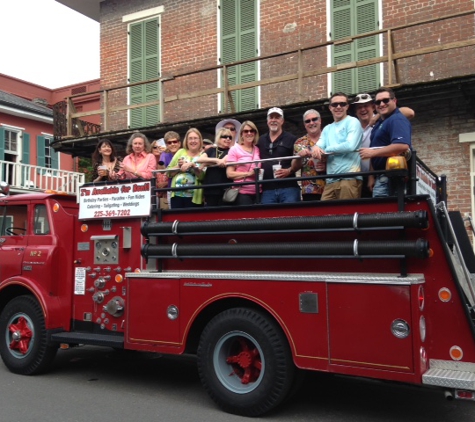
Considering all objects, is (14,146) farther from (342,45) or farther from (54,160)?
(342,45)

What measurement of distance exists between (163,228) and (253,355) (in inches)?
63.2

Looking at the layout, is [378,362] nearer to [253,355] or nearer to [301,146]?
[253,355]

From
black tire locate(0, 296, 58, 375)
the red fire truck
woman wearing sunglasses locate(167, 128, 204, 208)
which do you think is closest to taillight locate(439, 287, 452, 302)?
the red fire truck

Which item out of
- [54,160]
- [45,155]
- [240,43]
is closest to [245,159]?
[240,43]

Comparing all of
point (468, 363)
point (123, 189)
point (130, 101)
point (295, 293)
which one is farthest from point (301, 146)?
point (130, 101)

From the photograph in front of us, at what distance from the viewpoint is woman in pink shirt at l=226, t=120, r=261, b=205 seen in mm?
5676

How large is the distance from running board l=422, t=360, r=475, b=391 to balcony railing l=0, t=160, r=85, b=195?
1816 centimetres

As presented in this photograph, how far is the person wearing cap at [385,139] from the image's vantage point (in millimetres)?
4738

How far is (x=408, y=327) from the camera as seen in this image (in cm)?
429

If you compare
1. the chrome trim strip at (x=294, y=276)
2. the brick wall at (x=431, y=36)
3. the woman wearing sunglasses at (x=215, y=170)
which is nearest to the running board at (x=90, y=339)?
the chrome trim strip at (x=294, y=276)

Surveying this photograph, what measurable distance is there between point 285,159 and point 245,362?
1.99 m

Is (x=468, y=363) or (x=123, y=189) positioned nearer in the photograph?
(x=468, y=363)

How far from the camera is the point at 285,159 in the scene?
→ 213 inches

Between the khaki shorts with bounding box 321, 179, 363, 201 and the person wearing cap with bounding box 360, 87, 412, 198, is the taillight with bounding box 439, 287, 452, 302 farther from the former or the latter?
the khaki shorts with bounding box 321, 179, 363, 201
